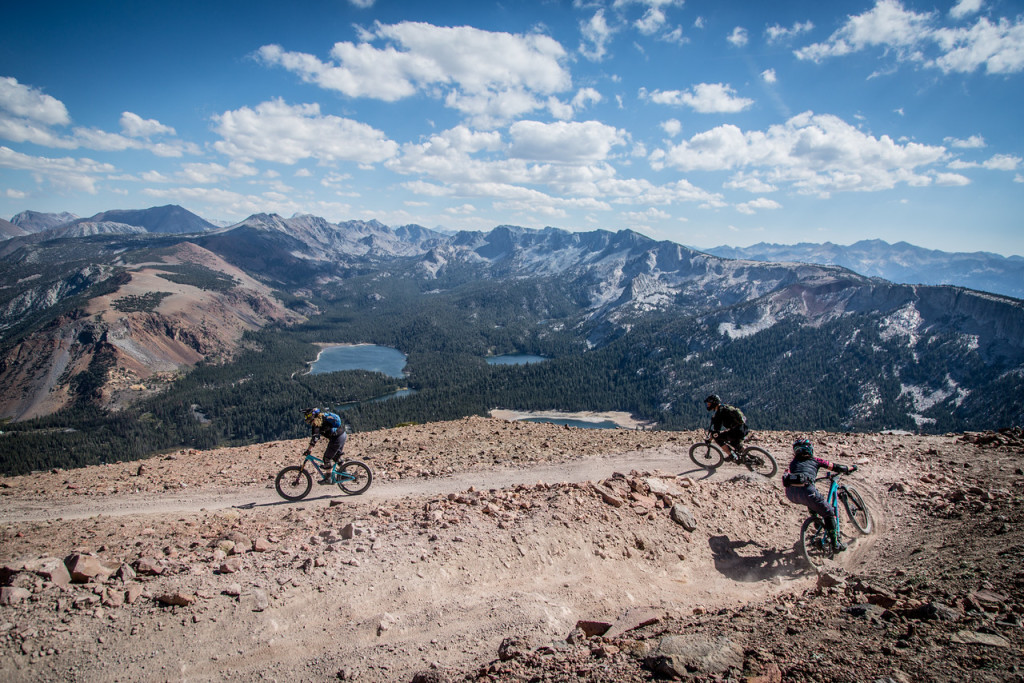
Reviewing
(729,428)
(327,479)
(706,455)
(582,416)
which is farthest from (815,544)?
(582,416)

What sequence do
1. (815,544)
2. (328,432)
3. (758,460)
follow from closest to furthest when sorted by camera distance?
1. (815,544)
2. (328,432)
3. (758,460)

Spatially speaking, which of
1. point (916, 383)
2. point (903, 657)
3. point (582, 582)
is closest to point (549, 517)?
point (582, 582)

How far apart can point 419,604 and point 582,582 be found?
3396mm

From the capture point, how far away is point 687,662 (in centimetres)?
618

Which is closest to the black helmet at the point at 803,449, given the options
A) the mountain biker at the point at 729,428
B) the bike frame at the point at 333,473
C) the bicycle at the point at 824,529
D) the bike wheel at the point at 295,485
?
the bicycle at the point at 824,529

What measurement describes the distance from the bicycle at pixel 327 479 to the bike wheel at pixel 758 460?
40.5 feet

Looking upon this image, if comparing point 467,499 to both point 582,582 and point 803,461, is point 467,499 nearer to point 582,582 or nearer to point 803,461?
point 582,582

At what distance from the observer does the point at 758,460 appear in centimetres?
1515

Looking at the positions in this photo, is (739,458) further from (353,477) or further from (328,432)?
(328,432)

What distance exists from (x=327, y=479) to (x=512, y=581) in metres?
7.15

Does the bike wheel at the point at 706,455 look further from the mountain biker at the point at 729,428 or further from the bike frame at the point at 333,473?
the bike frame at the point at 333,473

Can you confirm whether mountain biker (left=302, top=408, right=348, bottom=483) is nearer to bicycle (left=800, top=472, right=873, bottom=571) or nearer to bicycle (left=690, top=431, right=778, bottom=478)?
bicycle (left=690, top=431, right=778, bottom=478)

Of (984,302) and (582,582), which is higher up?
(984,302)

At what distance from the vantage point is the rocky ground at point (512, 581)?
22.1 ft
